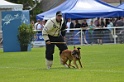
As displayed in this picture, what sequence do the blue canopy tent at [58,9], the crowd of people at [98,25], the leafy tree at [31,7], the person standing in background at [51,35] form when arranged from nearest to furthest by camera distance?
the person standing in background at [51,35], the crowd of people at [98,25], the blue canopy tent at [58,9], the leafy tree at [31,7]

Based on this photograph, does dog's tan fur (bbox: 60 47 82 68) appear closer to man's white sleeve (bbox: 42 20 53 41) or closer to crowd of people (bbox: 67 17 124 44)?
man's white sleeve (bbox: 42 20 53 41)

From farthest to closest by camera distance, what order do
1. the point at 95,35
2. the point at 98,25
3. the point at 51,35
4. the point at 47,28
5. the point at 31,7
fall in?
the point at 31,7, the point at 98,25, the point at 95,35, the point at 51,35, the point at 47,28

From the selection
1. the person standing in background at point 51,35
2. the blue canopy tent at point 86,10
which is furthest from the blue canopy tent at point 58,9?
the person standing in background at point 51,35

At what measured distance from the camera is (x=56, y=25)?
55.8 feet

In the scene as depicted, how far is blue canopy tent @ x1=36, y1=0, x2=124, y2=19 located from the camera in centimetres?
3641

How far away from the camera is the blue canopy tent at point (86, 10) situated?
3641cm

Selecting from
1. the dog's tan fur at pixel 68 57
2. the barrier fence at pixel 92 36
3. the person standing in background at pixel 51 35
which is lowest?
the barrier fence at pixel 92 36

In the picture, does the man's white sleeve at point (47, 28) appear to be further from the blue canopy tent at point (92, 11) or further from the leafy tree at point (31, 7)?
the leafy tree at point (31, 7)

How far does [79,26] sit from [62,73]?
20.7 metres

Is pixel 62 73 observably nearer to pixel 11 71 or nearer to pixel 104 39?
pixel 11 71

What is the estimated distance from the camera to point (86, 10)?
3709 cm

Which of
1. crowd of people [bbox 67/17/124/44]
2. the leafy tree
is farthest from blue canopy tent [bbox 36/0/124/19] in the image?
the leafy tree

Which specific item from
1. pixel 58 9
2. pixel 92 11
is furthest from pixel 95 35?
pixel 58 9

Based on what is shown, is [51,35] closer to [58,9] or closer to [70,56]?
[70,56]
